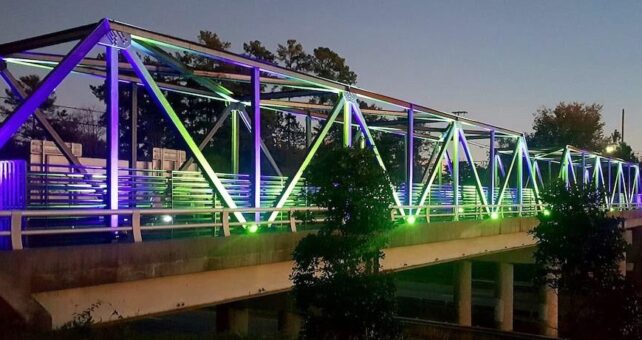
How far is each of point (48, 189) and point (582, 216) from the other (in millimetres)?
10393

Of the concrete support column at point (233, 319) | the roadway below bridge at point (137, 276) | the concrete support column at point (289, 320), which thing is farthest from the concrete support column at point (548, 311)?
the roadway below bridge at point (137, 276)

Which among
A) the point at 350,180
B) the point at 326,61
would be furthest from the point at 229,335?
the point at 326,61

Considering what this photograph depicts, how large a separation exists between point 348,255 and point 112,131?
5416 millimetres

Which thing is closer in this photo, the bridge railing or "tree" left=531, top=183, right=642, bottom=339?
the bridge railing

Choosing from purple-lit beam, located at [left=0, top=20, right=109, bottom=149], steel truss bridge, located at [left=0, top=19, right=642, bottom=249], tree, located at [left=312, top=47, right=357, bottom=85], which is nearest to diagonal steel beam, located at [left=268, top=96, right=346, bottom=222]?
steel truss bridge, located at [left=0, top=19, right=642, bottom=249]

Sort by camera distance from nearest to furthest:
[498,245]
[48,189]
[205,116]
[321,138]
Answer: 1. [48,189]
2. [321,138]
3. [498,245]
4. [205,116]

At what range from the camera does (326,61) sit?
6425cm

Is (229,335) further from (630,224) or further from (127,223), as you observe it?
(630,224)

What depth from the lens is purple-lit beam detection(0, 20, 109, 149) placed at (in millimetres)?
13297

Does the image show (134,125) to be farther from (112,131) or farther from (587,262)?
(587,262)

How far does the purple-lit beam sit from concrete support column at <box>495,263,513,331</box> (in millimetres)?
27540

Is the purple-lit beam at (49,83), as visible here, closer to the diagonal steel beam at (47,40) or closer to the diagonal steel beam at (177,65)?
the diagonal steel beam at (47,40)

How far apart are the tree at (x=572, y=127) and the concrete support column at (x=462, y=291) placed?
58130 mm

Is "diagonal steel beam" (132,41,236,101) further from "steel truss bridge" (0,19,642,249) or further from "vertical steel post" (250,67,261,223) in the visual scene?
"vertical steel post" (250,67,261,223)
